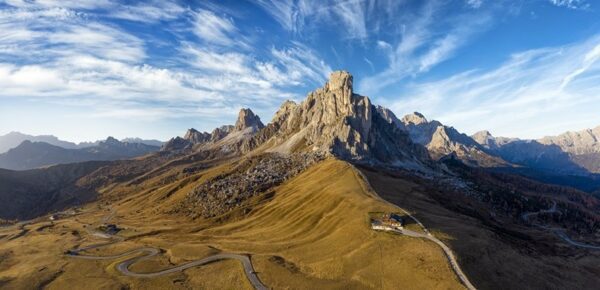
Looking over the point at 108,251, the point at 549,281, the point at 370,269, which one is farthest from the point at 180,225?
the point at 549,281

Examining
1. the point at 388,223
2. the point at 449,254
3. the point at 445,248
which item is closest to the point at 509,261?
the point at 445,248

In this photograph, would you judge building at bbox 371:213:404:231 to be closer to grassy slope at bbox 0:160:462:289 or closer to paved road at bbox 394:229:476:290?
paved road at bbox 394:229:476:290

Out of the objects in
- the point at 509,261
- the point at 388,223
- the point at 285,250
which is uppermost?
the point at 388,223

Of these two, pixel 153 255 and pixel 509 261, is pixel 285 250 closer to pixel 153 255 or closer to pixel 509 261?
pixel 153 255

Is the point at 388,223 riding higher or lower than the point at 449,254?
higher

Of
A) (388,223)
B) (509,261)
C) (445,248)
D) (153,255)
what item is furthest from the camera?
(153,255)

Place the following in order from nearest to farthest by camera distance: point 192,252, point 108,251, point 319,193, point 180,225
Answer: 1. point 192,252
2. point 108,251
3. point 319,193
4. point 180,225

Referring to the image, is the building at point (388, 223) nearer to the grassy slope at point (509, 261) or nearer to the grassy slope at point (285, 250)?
the grassy slope at point (285, 250)

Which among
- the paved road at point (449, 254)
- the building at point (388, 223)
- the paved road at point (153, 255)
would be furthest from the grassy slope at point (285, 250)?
the building at point (388, 223)

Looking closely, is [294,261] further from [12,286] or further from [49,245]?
[49,245]
